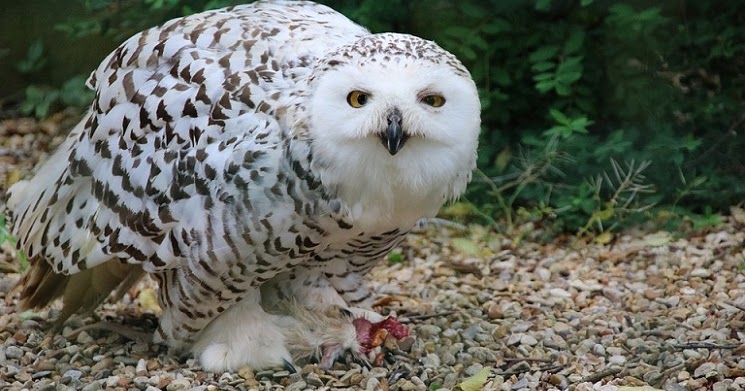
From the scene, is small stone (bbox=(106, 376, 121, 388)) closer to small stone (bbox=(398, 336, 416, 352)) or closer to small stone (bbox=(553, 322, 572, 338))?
small stone (bbox=(398, 336, 416, 352))

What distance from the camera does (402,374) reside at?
3.52 meters

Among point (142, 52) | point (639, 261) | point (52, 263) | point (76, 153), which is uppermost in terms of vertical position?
point (142, 52)

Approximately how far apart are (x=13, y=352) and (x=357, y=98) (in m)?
1.55

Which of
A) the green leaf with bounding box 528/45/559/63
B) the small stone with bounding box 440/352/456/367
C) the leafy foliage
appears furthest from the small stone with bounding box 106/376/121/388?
the green leaf with bounding box 528/45/559/63

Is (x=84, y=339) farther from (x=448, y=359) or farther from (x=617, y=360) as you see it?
(x=617, y=360)

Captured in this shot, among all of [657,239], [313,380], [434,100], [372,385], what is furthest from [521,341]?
[657,239]

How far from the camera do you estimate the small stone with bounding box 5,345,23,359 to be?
363 cm

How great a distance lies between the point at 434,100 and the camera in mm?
2998

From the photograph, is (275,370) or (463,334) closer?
(275,370)

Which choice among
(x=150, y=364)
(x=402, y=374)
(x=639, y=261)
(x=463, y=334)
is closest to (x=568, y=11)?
(x=639, y=261)

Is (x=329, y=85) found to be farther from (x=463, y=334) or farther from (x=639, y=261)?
(x=639, y=261)

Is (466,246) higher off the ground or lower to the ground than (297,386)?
lower

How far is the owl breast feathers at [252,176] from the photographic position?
3002mm

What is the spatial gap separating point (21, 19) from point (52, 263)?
5.82 feet
